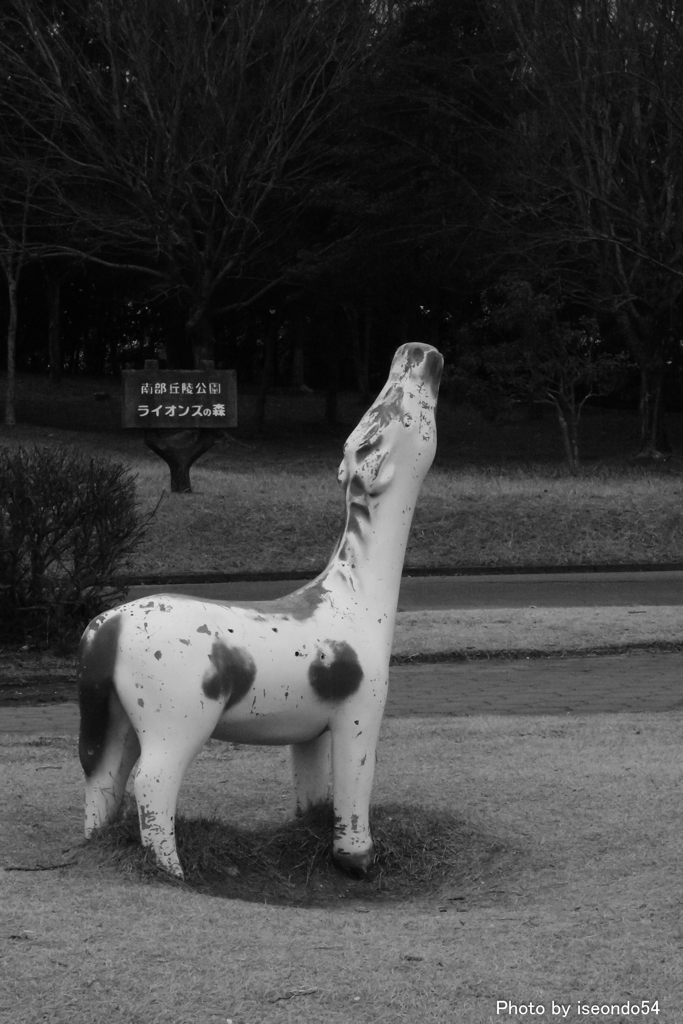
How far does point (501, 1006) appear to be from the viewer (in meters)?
3.71

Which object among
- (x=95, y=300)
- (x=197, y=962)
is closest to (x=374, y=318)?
(x=95, y=300)

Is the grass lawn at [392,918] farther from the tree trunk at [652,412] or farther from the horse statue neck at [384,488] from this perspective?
the tree trunk at [652,412]

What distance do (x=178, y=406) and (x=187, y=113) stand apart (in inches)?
518

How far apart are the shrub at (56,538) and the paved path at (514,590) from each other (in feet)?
12.0

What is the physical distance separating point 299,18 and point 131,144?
15.6 ft

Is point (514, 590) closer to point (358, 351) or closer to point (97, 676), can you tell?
point (97, 676)

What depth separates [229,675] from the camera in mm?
5016

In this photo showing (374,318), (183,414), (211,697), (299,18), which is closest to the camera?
(211,697)

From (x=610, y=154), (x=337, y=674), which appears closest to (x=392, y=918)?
(x=337, y=674)

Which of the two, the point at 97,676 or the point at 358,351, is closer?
the point at 97,676

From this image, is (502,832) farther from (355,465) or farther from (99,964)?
(99,964)

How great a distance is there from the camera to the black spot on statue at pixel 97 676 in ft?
16.3

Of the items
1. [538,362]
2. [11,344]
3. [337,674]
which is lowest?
[337,674]

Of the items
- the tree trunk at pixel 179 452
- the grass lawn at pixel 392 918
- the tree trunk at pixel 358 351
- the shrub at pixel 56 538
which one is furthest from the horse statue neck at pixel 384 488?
the tree trunk at pixel 358 351
